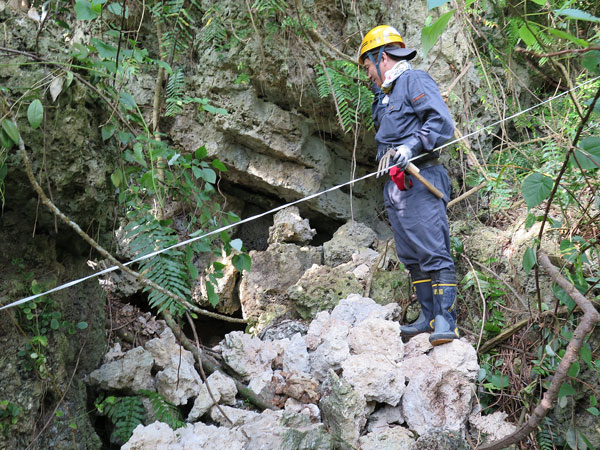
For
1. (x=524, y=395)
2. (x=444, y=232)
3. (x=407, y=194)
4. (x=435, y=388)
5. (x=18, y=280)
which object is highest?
(x=18, y=280)

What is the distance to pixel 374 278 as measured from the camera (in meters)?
3.72

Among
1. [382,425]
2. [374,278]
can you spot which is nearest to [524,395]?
[382,425]

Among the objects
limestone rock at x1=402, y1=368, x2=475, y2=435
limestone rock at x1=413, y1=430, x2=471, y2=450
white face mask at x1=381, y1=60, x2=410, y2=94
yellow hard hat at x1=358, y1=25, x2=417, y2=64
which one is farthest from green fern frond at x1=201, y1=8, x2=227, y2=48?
limestone rock at x1=413, y1=430, x2=471, y2=450

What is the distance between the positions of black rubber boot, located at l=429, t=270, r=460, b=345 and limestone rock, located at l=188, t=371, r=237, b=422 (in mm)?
1242

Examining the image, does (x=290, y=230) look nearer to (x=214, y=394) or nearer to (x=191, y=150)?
(x=191, y=150)

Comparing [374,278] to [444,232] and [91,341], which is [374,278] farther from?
Answer: [91,341]

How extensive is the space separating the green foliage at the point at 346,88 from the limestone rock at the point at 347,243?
99cm

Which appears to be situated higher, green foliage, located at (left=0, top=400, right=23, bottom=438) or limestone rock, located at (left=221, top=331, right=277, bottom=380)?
green foliage, located at (left=0, top=400, right=23, bottom=438)

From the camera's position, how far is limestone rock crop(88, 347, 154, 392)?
2439 millimetres

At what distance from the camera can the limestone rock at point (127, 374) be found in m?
2.44

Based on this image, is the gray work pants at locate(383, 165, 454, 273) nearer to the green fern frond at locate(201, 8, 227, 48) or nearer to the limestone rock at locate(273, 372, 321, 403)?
the limestone rock at locate(273, 372, 321, 403)

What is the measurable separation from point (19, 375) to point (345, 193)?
357 centimetres

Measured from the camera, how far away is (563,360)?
83.4 inches

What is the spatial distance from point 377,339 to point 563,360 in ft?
3.45
